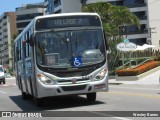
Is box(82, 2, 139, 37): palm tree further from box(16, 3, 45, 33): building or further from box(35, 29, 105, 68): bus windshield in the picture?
box(16, 3, 45, 33): building

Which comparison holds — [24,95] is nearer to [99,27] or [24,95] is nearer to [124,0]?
[99,27]

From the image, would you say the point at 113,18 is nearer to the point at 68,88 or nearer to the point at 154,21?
the point at 68,88

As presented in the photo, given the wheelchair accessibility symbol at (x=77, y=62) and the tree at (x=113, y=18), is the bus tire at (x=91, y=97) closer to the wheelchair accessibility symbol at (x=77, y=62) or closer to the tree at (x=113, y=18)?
the wheelchair accessibility symbol at (x=77, y=62)

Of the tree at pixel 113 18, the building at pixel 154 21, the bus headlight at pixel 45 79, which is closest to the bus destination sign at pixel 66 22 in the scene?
the bus headlight at pixel 45 79

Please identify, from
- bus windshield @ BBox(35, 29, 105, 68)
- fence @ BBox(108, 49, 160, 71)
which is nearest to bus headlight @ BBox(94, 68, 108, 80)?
bus windshield @ BBox(35, 29, 105, 68)

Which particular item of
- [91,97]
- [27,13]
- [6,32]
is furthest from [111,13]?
[6,32]

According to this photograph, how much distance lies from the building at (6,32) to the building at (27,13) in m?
12.5

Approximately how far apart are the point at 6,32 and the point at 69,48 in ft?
555

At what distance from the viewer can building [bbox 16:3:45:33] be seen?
161 meters

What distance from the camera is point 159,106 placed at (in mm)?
14695

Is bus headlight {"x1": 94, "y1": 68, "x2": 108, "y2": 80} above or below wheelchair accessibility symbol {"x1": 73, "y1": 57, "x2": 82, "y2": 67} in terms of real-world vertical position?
below

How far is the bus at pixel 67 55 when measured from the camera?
15727mm

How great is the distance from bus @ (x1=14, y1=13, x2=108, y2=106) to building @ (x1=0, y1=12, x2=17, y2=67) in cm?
16030

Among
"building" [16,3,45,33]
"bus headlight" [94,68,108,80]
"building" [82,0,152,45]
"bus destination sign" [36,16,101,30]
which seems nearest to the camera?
"bus headlight" [94,68,108,80]
